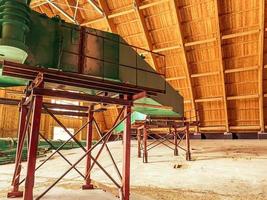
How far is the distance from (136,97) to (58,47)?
3836mm

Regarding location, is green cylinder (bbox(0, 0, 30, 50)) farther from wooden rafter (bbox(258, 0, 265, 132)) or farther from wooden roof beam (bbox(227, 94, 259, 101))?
wooden roof beam (bbox(227, 94, 259, 101))

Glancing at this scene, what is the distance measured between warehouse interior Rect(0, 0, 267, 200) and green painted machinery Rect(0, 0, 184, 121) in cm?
4

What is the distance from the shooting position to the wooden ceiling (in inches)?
845

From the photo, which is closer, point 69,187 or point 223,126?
point 69,187

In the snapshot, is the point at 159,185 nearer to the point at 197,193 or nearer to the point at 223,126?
the point at 197,193

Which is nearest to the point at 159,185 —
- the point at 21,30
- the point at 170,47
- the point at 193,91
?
the point at 21,30

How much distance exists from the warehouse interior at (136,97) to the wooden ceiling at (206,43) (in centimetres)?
10

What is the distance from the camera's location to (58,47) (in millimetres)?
9172

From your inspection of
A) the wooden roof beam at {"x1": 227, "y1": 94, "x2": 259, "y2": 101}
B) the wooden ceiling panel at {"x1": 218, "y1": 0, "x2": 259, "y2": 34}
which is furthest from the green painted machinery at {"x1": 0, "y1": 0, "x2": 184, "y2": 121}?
the wooden roof beam at {"x1": 227, "y1": 94, "x2": 259, "y2": 101}


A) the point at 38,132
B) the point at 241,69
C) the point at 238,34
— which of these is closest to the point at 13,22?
the point at 38,132

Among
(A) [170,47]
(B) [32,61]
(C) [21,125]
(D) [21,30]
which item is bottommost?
(C) [21,125]

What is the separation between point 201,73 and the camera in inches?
→ 1007

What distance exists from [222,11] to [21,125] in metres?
19.5

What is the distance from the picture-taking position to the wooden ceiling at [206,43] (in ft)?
70.4
